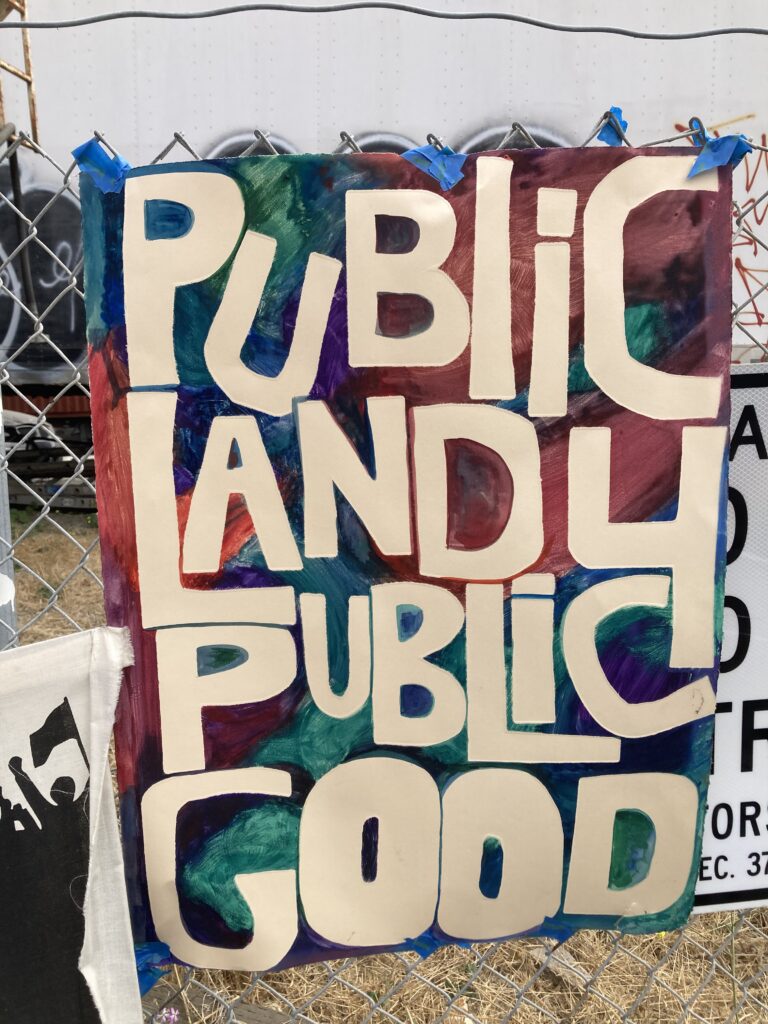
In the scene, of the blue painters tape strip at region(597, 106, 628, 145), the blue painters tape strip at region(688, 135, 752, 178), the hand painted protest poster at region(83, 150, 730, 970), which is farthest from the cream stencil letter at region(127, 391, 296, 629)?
the blue painters tape strip at region(688, 135, 752, 178)

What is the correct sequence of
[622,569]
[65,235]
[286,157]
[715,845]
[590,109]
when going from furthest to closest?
[65,235], [590,109], [715,845], [622,569], [286,157]

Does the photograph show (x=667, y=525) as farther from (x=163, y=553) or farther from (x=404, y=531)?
(x=163, y=553)

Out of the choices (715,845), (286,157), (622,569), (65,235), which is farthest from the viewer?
(65,235)

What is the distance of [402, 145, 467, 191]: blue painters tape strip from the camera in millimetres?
1201

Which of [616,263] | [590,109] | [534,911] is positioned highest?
[590,109]

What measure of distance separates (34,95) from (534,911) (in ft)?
16.2

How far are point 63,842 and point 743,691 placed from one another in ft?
3.81

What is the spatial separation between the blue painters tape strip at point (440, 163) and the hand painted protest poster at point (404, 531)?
2cm

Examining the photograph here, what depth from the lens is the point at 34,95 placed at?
4.64 meters

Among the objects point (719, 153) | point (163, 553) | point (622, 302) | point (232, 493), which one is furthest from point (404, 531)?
point (719, 153)

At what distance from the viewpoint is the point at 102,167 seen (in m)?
1.20

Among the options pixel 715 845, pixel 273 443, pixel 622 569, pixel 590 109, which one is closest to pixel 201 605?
pixel 273 443

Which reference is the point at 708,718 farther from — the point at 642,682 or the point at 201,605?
the point at 201,605

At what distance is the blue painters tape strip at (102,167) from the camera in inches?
46.8
